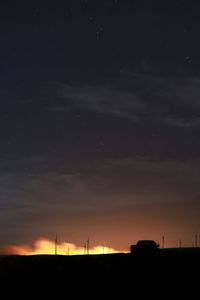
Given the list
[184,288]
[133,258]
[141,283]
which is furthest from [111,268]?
[184,288]

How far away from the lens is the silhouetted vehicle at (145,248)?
58.4 meters

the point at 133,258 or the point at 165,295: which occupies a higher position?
the point at 133,258

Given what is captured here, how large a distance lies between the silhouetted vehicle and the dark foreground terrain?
634 mm

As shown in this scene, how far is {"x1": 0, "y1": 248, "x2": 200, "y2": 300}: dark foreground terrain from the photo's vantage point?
3909 centimetres

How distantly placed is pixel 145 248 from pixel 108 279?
42.3ft

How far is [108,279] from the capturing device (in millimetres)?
46156

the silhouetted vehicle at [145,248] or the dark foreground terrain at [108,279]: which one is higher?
the silhouetted vehicle at [145,248]

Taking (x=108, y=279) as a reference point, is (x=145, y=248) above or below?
above

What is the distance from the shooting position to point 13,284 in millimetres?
45844

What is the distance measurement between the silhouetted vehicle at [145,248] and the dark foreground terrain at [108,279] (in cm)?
63

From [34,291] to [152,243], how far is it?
19674 mm

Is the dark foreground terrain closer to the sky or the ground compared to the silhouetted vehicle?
closer to the ground

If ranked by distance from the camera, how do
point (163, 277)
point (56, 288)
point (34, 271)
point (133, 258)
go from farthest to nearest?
point (133, 258) → point (34, 271) → point (163, 277) → point (56, 288)

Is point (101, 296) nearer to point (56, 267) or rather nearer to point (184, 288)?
point (184, 288)
